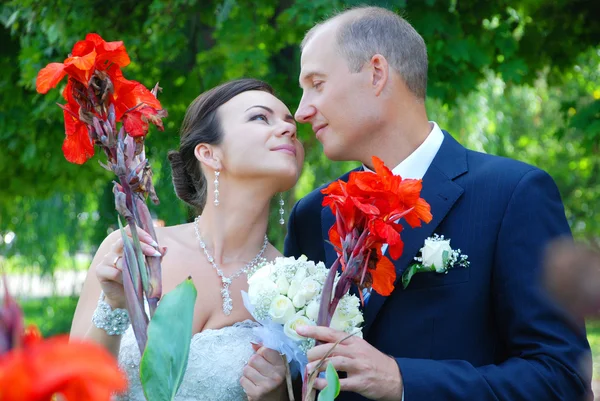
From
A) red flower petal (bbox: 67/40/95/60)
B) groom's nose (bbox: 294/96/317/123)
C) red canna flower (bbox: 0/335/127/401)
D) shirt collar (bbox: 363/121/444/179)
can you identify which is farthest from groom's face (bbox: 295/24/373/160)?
red canna flower (bbox: 0/335/127/401)

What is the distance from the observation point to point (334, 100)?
3051 millimetres

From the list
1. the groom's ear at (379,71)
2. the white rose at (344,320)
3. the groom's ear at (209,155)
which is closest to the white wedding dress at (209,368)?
the groom's ear at (209,155)

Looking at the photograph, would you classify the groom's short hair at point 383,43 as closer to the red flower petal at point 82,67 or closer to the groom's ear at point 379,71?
the groom's ear at point 379,71

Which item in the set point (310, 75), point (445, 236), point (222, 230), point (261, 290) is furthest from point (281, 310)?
point (222, 230)

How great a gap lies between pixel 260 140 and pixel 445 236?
0.98 metres

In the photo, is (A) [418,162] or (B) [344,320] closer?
(B) [344,320]

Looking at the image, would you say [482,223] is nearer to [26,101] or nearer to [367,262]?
[367,262]

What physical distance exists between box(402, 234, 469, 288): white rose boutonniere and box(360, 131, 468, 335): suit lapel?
5 cm

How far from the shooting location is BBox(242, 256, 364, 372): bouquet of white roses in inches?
89.5

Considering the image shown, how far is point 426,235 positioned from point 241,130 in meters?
1.08

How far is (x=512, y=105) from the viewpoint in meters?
13.3

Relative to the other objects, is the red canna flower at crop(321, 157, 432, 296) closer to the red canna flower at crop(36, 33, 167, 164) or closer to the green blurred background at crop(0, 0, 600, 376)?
the red canna flower at crop(36, 33, 167, 164)

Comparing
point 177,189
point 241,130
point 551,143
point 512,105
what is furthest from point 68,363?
point 551,143

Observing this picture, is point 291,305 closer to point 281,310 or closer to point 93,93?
point 281,310
